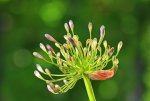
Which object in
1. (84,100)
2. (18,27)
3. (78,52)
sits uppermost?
(18,27)

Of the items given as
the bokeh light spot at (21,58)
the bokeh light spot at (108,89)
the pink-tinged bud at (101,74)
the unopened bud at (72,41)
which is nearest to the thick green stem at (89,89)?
the pink-tinged bud at (101,74)

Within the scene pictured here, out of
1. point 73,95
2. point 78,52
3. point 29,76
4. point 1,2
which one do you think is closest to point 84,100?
point 73,95

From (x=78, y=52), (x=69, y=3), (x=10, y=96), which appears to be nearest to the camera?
(x=78, y=52)

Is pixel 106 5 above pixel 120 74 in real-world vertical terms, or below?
above

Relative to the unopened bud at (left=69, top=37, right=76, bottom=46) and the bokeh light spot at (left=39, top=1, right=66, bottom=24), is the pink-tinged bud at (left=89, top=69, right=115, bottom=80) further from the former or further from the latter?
the bokeh light spot at (left=39, top=1, right=66, bottom=24)

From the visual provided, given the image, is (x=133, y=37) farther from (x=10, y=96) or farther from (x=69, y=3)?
(x=10, y=96)

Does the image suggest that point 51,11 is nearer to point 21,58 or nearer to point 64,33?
point 21,58

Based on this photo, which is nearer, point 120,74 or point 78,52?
point 78,52
